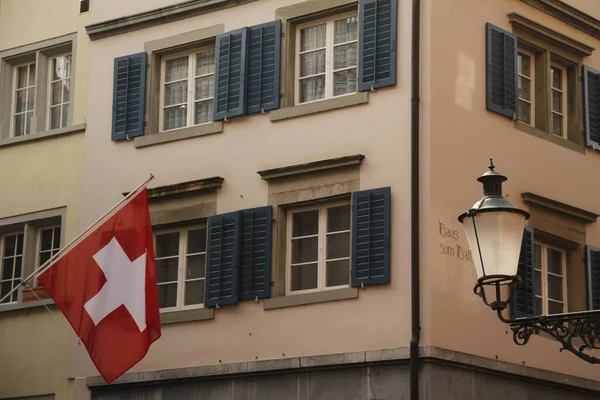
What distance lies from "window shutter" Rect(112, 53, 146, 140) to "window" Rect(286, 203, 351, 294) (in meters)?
3.11

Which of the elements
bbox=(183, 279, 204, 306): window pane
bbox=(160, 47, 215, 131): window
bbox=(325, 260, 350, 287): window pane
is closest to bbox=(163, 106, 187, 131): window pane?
bbox=(160, 47, 215, 131): window

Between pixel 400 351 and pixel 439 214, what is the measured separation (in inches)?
71.2

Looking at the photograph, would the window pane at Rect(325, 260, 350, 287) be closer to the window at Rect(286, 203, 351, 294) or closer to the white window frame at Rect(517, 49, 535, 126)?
the window at Rect(286, 203, 351, 294)

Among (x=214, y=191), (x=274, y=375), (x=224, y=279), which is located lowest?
(x=274, y=375)

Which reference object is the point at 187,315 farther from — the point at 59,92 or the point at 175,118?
the point at 59,92

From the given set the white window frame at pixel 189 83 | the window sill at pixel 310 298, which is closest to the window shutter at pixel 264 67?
the white window frame at pixel 189 83

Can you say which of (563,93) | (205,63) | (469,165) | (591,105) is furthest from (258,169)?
(591,105)

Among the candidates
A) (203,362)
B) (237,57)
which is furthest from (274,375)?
(237,57)

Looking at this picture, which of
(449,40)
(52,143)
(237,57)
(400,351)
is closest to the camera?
(400,351)

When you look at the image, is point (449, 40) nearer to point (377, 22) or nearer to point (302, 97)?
point (377, 22)

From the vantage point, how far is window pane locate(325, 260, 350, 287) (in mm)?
19531

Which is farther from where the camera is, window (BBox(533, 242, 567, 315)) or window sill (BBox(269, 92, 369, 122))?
window (BBox(533, 242, 567, 315))

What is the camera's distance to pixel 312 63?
2080cm

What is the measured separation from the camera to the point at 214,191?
20984 mm
